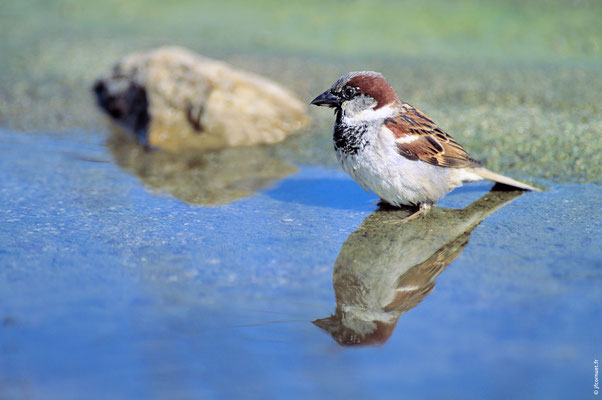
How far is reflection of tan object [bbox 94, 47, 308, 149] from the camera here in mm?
5230

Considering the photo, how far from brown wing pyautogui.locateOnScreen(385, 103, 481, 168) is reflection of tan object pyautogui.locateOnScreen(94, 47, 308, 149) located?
1.76 meters

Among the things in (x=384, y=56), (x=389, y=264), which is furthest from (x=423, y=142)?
(x=384, y=56)

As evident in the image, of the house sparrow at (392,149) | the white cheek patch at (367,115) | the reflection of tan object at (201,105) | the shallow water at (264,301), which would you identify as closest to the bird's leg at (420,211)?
the house sparrow at (392,149)

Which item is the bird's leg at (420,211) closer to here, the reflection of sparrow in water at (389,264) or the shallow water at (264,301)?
the reflection of sparrow in water at (389,264)

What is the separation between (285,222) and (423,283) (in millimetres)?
1001

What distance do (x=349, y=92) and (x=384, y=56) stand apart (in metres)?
3.63

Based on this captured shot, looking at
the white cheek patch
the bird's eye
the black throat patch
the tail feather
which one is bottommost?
the tail feather

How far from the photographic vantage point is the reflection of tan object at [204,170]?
3983 millimetres

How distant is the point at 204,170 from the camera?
14.8 ft

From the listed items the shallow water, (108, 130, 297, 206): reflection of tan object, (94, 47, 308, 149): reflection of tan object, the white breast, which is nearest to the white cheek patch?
the white breast

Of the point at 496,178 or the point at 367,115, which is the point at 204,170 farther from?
the point at 496,178

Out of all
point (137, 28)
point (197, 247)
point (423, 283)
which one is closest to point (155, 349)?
point (197, 247)

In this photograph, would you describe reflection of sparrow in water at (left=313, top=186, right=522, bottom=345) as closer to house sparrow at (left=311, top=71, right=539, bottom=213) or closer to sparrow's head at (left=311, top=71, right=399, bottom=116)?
house sparrow at (left=311, top=71, right=539, bottom=213)

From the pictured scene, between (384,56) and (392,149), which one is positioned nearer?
(392,149)
